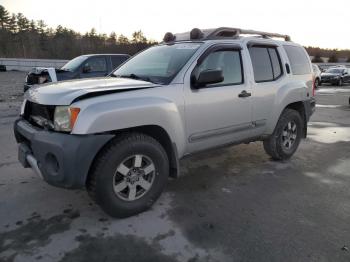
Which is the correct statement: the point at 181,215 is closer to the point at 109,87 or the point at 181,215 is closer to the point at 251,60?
the point at 109,87

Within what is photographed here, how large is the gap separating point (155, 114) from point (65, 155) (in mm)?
971

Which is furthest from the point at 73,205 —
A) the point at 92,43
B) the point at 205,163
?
the point at 92,43

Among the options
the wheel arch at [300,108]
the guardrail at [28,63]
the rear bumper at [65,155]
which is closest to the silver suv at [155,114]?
the rear bumper at [65,155]

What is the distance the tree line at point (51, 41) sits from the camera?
182 ft

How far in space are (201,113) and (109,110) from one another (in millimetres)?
1221

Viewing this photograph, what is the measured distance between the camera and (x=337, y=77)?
23.9 meters

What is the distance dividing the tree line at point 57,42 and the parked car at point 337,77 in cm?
2282

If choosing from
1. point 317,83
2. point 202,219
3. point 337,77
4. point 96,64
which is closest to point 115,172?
point 202,219

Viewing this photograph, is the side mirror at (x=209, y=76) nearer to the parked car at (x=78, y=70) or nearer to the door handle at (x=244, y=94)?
the door handle at (x=244, y=94)

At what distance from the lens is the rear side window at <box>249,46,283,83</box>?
187 inches

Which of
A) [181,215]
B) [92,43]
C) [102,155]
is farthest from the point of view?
[92,43]

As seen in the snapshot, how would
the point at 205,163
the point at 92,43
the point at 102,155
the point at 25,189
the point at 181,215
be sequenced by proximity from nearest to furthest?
the point at 102,155, the point at 181,215, the point at 25,189, the point at 205,163, the point at 92,43

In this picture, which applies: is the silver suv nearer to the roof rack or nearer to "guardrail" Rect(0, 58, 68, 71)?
the roof rack

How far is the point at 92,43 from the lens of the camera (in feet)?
188
